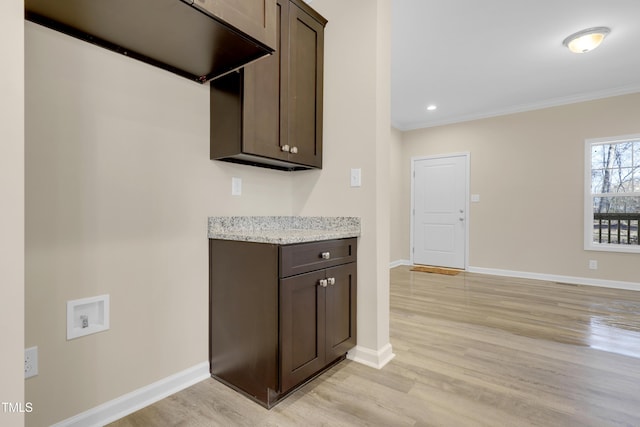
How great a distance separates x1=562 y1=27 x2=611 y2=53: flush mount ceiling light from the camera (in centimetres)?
268

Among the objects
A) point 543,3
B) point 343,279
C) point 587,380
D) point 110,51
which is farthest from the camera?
point 543,3

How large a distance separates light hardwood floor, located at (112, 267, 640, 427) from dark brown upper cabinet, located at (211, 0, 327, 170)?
52.1 inches

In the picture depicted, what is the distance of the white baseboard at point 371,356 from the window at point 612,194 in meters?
3.87

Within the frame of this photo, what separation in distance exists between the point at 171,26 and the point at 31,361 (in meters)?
1.44

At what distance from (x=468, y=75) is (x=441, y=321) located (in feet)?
9.26

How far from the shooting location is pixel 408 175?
5.66 metres

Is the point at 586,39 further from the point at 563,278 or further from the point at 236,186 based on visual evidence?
the point at 236,186

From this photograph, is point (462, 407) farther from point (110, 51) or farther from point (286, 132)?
point (110, 51)

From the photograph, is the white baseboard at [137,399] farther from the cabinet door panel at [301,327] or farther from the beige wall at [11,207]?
the beige wall at [11,207]

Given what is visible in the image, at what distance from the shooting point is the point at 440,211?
5348 millimetres

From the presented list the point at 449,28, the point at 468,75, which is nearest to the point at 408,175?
the point at 468,75

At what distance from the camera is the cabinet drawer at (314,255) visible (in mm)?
1521

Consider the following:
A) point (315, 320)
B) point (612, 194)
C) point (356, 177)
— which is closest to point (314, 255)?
point (315, 320)

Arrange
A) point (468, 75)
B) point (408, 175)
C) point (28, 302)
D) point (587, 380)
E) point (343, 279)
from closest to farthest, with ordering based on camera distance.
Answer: point (28, 302) → point (587, 380) → point (343, 279) → point (468, 75) → point (408, 175)
